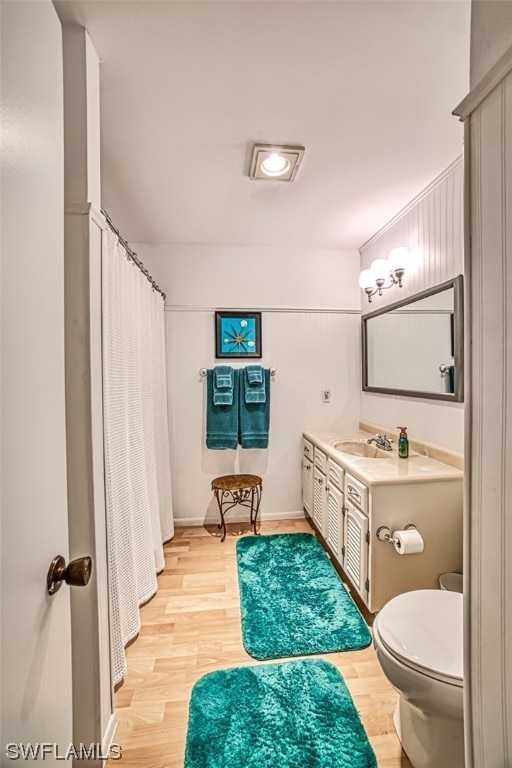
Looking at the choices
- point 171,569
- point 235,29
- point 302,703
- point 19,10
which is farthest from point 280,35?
point 171,569

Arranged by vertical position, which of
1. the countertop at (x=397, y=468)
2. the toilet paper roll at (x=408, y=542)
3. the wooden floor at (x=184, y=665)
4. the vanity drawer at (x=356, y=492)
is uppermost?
the countertop at (x=397, y=468)

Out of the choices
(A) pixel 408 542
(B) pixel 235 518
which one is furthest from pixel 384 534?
(B) pixel 235 518

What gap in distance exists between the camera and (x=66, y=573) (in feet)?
2.16

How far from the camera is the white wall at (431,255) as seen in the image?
5.89 ft

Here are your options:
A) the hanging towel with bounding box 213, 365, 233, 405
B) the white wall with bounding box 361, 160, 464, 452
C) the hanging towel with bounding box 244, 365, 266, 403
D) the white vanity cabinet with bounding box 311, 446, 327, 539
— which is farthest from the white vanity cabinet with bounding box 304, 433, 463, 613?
the hanging towel with bounding box 213, 365, 233, 405

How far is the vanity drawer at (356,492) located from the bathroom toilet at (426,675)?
0.53 metres

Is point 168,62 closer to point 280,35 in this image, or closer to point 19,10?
point 280,35

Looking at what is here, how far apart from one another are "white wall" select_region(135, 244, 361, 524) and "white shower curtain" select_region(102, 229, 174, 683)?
45 centimetres

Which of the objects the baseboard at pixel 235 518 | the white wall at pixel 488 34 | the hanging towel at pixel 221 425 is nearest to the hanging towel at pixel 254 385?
the hanging towel at pixel 221 425

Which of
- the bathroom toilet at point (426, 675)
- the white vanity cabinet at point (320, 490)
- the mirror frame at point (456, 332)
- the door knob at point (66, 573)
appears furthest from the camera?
the white vanity cabinet at point (320, 490)

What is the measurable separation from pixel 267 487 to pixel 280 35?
280cm

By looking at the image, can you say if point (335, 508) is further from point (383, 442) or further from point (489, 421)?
point (489, 421)

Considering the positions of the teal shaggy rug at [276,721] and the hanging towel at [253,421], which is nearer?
the teal shaggy rug at [276,721]

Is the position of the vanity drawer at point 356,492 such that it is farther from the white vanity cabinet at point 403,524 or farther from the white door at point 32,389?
the white door at point 32,389
